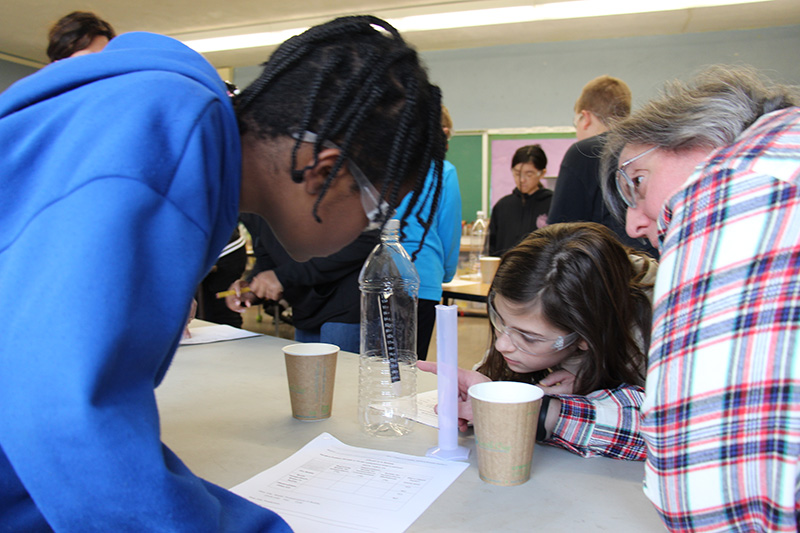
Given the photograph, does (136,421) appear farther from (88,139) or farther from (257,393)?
(257,393)

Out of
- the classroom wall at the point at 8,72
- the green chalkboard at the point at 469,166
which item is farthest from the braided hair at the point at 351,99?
the classroom wall at the point at 8,72

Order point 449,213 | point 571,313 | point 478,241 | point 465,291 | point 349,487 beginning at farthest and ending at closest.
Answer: point 478,241, point 465,291, point 449,213, point 571,313, point 349,487

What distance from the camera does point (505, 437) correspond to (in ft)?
2.69

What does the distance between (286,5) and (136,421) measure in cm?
569

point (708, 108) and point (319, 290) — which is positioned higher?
point (708, 108)

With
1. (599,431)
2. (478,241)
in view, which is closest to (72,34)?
(599,431)

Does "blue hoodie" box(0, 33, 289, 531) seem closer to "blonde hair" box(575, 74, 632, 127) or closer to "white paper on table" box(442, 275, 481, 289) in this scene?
"blonde hair" box(575, 74, 632, 127)

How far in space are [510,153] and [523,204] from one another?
2.17 m

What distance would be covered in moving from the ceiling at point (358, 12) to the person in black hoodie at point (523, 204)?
168 centimetres

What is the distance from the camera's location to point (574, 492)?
0.81m

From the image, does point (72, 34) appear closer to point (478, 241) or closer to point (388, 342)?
point (388, 342)

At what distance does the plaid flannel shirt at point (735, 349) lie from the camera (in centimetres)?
58

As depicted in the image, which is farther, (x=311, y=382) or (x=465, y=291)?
(x=465, y=291)

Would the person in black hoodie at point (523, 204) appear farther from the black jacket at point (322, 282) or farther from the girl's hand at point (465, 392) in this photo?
the girl's hand at point (465, 392)
